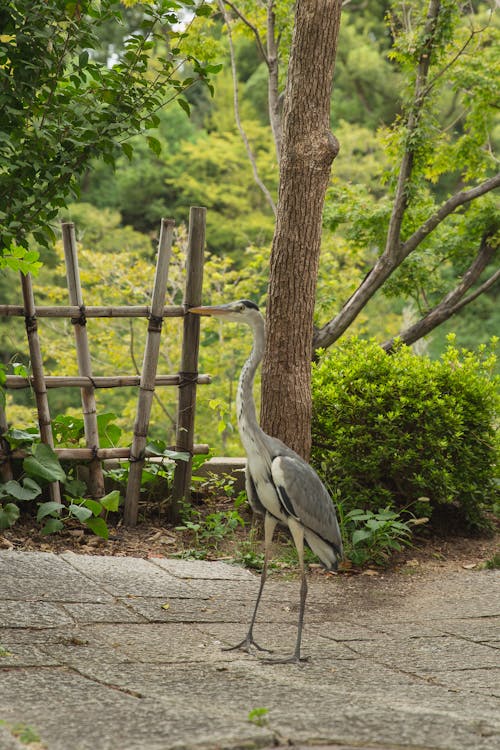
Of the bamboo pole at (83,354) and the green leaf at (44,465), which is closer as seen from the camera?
the green leaf at (44,465)

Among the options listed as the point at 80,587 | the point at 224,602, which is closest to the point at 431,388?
the point at 224,602

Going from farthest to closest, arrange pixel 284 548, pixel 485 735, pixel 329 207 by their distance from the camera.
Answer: pixel 329 207, pixel 284 548, pixel 485 735

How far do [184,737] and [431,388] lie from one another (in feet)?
14.9

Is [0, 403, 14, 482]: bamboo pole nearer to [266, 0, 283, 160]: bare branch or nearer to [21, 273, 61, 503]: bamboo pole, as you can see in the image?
[21, 273, 61, 503]: bamboo pole

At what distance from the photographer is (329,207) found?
10.5 metres

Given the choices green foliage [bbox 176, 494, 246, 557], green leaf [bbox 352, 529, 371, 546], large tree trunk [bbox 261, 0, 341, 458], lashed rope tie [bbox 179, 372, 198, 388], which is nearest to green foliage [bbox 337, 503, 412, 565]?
green leaf [bbox 352, 529, 371, 546]

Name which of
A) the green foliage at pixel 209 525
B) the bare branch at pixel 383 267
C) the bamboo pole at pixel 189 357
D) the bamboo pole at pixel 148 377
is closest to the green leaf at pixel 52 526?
the bamboo pole at pixel 148 377

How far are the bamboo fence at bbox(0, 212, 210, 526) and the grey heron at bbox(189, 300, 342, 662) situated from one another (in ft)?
7.32

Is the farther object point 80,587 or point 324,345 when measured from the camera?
point 324,345

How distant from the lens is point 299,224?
646 centimetres

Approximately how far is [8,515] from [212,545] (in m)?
1.45

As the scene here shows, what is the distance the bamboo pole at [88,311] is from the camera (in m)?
6.23

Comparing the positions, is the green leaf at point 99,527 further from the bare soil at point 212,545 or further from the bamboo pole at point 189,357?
the bamboo pole at point 189,357

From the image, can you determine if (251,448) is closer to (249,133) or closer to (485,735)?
(485,735)
